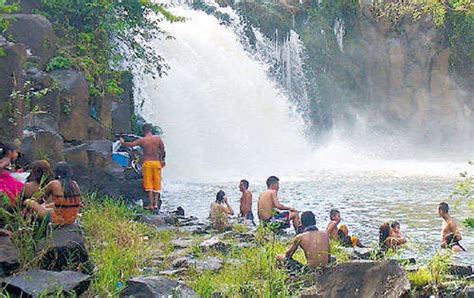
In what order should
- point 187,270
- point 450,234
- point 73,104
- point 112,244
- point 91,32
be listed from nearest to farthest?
point 187,270, point 112,244, point 450,234, point 73,104, point 91,32

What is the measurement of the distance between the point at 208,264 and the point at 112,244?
1.10m

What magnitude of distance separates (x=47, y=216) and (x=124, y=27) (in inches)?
328

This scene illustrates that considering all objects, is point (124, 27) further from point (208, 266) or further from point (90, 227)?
point (208, 266)

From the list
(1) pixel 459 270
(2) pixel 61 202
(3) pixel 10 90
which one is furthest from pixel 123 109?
(1) pixel 459 270

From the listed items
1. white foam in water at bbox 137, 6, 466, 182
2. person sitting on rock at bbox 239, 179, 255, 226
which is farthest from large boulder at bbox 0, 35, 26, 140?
white foam in water at bbox 137, 6, 466, 182

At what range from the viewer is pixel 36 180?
6.09m

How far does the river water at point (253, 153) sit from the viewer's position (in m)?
13.4

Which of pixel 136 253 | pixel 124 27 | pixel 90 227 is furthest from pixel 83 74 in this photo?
pixel 136 253

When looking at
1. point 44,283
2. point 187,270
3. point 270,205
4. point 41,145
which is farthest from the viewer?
point 270,205

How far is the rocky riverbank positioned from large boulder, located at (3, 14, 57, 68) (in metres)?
3.91

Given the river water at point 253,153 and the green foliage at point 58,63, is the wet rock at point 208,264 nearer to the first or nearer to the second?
the river water at point 253,153

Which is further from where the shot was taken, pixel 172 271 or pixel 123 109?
pixel 123 109

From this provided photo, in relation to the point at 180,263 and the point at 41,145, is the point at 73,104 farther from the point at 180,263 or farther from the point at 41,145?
the point at 180,263

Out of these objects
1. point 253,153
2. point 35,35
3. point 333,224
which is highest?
point 35,35
